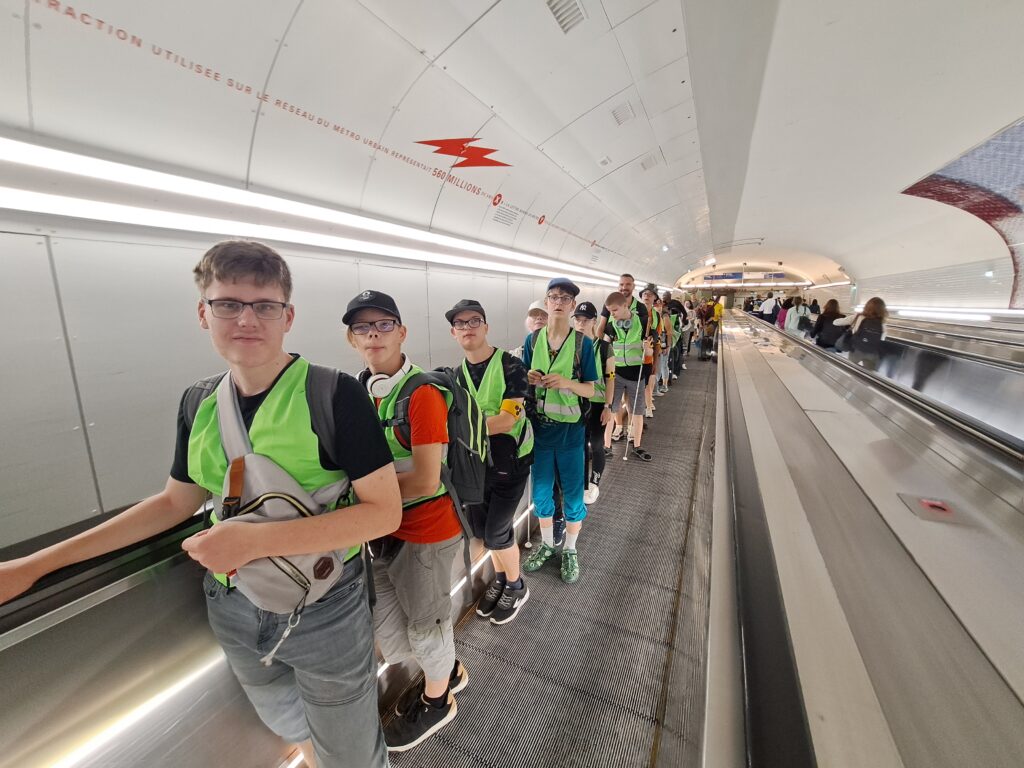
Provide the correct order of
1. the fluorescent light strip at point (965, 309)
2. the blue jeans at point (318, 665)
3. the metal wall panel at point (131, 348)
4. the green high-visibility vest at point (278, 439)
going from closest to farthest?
the green high-visibility vest at point (278, 439) → the blue jeans at point (318, 665) → the metal wall panel at point (131, 348) → the fluorescent light strip at point (965, 309)

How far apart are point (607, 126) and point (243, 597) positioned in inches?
265

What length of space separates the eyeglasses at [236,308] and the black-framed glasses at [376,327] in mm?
511

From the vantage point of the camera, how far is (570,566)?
2.79 m

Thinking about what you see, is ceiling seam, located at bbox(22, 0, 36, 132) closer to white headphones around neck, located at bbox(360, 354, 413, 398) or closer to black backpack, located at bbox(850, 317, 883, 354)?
white headphones around neck, located at bbox(360, 354, 413, 398)

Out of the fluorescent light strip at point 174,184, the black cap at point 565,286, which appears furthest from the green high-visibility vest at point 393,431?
the fluorescent light strip at point 174,184

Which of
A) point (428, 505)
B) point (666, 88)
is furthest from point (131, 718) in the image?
point (666, 88)

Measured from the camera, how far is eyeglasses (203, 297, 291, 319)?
1083mm

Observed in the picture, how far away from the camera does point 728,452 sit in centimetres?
307

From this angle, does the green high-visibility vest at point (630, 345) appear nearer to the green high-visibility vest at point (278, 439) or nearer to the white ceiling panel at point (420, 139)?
the white ceiling panel at point (420, 139)

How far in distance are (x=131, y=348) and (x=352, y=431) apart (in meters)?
2.89

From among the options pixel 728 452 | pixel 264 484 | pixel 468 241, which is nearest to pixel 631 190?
pixel 468 241

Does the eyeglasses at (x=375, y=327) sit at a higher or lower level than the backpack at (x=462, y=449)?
higher

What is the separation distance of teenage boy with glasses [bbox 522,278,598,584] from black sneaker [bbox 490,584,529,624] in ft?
1.12

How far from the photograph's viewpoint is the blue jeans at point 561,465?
2729 mm
